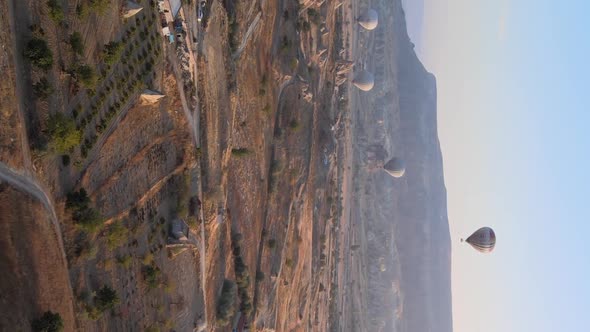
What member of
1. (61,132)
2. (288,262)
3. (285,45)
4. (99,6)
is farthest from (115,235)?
(285,45)

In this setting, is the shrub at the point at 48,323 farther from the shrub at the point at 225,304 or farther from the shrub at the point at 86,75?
the shrub at the point at 225,304

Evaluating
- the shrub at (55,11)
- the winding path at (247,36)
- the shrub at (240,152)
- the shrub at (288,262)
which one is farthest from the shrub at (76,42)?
the shrub at (288,262)

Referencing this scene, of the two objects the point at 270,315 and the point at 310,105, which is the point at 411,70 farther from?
the point at 270,315

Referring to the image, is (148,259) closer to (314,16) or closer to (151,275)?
(151,275)

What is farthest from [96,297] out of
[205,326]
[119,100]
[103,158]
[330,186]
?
[330,186]

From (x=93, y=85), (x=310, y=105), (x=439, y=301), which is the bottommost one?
(x=439, y=301)
